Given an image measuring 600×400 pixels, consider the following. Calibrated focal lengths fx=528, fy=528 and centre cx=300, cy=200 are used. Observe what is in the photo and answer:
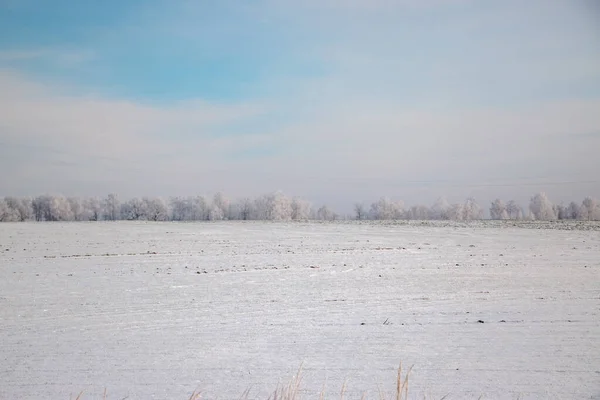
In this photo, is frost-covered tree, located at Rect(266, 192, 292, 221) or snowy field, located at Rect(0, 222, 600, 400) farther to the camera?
frost-covered tree, located at Rect(266, 192, 292, 221)

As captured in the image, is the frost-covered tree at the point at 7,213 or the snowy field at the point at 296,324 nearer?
the snowy field at the point at 296,324

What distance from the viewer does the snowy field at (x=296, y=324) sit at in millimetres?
6047

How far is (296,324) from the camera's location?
861cm

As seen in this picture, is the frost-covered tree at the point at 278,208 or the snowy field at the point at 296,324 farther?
the frost-covered tree at the point at 278,208

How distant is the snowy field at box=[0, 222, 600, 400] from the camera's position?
19.8ft

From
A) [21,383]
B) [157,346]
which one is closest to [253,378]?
[157,346]

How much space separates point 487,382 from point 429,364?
80cm

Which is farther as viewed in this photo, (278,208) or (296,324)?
(278,208)

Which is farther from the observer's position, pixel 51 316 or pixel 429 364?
pixel 51 316

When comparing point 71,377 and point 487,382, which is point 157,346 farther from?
point 487,382

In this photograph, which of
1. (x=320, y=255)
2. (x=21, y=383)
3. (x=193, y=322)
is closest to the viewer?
(x=21, y=383)

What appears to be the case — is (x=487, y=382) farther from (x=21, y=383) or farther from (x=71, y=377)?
(x=21, y=383)

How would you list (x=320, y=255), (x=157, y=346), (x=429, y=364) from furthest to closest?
(x=320, y=255), (x=157, y=346), (x=429, y=364)

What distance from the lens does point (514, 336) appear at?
7.72 meters
